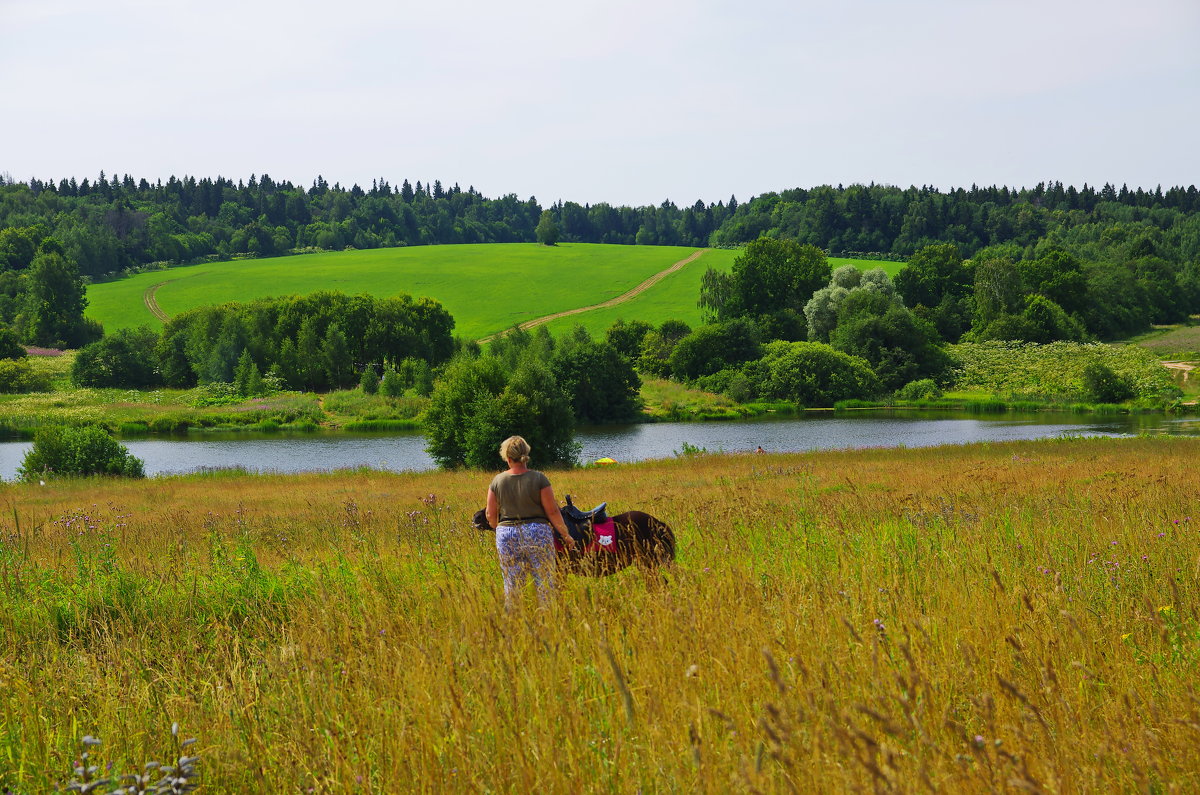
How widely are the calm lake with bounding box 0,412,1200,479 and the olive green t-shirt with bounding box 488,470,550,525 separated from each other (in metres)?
33.8

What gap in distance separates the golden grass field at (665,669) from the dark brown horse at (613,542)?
0.21 m

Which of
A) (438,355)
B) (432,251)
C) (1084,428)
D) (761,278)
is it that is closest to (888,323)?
(761,278)

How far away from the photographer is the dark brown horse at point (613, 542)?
533cm

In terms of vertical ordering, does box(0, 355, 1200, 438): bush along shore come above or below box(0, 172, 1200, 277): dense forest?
below

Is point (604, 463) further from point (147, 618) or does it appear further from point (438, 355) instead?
point (438, 355)

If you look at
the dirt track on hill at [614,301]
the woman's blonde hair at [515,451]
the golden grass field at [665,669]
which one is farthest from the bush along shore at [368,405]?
the golden grass field at [665,669]

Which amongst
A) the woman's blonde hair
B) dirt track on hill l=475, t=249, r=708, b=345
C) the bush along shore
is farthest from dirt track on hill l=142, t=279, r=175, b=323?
the woman's blonde hair

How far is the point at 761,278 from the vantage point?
9425 centimetres

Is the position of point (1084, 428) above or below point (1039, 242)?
below

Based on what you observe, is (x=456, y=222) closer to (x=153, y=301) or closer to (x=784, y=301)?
(x=153, y=301)

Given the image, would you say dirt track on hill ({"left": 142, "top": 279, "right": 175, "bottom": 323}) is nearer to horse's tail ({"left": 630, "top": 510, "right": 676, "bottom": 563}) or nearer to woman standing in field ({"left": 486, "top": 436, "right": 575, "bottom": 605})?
woman standing in field ({"left": 486, "top": 436, "right": 575, "bottom": 605})

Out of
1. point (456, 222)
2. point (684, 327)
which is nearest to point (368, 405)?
point (684, 327)

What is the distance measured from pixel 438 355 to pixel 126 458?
175 ft

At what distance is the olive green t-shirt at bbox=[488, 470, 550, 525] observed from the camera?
234 inches
